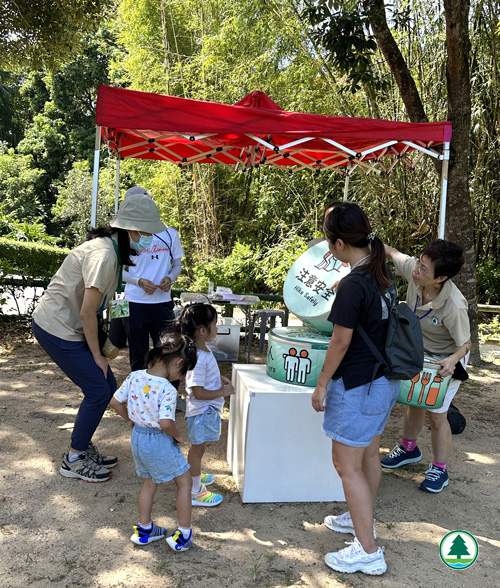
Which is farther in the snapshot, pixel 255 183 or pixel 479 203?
pixel 255 183

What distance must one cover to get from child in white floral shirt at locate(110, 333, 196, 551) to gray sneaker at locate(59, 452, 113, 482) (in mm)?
599

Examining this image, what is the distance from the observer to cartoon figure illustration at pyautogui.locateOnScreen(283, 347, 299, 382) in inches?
108

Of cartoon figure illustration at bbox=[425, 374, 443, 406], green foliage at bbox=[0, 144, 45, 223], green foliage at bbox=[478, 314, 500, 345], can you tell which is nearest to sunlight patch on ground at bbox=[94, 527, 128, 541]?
cartoon figure illustration at bbox=[425, 374, 443, 406]

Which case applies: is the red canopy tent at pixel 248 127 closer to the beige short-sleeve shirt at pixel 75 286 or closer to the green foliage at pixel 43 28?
the beige short-sleeve shirt at pixel 75 286

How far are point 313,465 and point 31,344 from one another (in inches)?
155

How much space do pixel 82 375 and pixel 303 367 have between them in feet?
3.48

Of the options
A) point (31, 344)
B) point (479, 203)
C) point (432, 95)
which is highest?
point (432, 95)

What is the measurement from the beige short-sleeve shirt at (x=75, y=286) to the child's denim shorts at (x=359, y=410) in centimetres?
111

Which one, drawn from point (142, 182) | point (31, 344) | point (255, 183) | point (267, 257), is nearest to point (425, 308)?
point (31, 344)

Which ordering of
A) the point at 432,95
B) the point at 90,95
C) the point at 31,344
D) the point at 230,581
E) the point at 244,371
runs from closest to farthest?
the point at 230,581 → the point at 244,371 → the point at 31,344 → the point at 432,95 → the point at 90,95

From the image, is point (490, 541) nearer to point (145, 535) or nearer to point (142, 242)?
point (145, 535)

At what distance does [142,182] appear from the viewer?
1093cm

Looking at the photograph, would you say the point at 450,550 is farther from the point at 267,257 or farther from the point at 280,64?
the point at 280,64

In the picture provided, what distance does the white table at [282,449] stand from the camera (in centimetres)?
262
